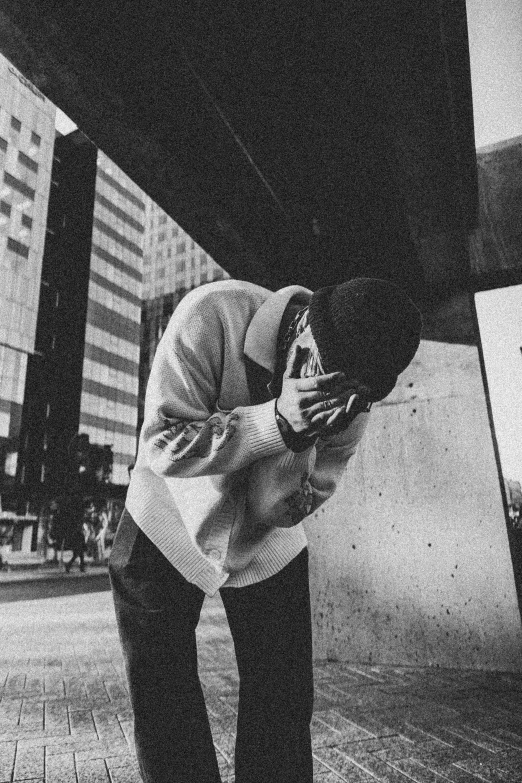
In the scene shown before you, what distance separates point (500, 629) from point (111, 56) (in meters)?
4.66

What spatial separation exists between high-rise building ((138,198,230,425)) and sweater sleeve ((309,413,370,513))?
203 feet

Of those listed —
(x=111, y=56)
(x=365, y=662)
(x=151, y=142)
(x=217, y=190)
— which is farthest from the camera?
(x=365, y=662)

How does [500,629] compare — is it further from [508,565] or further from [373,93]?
[373,93]

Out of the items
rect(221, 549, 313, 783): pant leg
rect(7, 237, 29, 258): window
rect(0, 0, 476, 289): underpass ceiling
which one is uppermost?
rect(7, 237, 29, 258): window

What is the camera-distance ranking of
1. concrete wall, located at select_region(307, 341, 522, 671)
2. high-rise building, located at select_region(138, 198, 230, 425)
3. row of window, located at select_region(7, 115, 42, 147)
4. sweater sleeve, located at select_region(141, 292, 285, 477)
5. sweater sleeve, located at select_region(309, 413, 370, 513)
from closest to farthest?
1. sweater sleeve, located at select_region(141, 292, 285, 477)
2. sweater sleeve, located at select_region(309, 413, 370, 513)
3. concrete wall, located at select_region(307, 341, 522, 671)
4. row of window, located at select_region(7, 115, 42, 147)
5. high-rise building, located at select_region(138, 198, 230, 425)

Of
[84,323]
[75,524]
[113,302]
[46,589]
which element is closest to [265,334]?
[46,589]

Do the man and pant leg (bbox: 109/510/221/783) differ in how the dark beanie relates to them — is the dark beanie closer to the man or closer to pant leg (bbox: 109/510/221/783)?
the man

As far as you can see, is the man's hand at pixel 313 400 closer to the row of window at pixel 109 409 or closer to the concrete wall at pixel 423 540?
the concrete wall at pixel 423 540

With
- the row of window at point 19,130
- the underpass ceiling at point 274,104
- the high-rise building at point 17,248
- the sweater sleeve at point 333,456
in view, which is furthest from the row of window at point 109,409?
the sweater sleeve at point 333,456

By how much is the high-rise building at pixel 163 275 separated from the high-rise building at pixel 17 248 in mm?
18850

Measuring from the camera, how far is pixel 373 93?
2793mm

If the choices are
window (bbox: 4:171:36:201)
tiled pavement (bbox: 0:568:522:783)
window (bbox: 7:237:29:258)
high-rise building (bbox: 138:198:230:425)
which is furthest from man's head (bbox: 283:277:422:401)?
high-rise building (bbox: 138:198:230:425)

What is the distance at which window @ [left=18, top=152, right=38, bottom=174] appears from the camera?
142 ft

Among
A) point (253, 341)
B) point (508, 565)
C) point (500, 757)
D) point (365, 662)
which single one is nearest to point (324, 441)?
A: point (253, 341)
